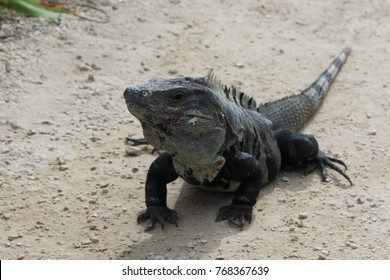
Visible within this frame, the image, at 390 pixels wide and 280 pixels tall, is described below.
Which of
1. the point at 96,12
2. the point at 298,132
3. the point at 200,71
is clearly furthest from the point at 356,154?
the point at 96,12

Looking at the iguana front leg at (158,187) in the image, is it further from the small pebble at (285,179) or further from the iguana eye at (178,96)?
the small pebble at (285,179)

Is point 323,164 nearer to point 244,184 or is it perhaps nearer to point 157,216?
point 244,184

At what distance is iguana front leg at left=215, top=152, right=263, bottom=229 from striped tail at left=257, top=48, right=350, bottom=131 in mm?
1228

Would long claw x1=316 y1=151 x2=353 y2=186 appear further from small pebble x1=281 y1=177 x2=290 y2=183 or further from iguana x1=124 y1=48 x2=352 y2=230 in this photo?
small pebble x1=281 y1=177 x2=290 y2=183

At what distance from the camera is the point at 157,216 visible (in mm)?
6879

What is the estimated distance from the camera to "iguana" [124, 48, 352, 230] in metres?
6.33

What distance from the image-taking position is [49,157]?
7.98 m

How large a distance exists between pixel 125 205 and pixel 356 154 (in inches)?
94.5

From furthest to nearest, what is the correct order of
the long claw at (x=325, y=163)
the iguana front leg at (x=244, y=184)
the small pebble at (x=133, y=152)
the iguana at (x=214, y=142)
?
the small pebble at (x=133, y=152) < the long claw at (x=325, y=163) < the iguana front leg at (x=244, y=184) < the iguana at (x=214, y=142)

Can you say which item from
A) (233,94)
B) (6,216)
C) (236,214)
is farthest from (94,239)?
(233,94)

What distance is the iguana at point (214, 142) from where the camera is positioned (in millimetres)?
6328

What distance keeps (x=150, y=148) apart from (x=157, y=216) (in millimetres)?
1553

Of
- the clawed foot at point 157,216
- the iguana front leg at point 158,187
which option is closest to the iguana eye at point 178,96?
the iguana front leg at point 158,187

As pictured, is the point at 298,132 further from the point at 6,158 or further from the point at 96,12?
the point at 96,12
